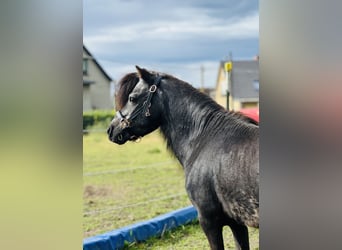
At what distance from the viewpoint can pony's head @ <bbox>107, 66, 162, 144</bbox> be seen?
173 centimetres

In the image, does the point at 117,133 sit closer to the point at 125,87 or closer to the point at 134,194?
the point at 125,87

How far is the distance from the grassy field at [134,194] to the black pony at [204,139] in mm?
170

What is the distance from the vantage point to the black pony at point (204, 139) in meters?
1.43

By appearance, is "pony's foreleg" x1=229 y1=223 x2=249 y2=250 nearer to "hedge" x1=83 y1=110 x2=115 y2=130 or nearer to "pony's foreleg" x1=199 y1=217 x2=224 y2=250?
"pony's foreleg" x1=199 y1=217 x2=224 y2=250

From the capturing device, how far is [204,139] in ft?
5.48

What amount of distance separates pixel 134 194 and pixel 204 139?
2.39 metres

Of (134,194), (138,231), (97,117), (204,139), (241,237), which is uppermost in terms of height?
(204,139)

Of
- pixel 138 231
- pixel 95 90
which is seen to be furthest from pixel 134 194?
pixel 95 90

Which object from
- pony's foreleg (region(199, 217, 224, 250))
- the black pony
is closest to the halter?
the black pony
